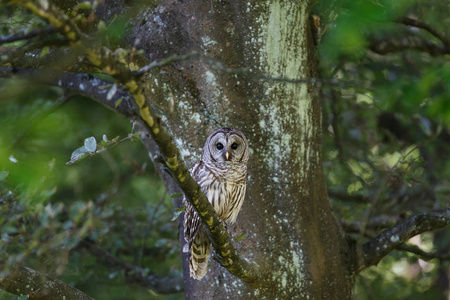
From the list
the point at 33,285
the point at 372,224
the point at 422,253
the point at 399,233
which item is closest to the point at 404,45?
the point at 372,224

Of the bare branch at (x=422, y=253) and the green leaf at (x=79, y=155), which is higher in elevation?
the green leaf at (x=79, y=155)

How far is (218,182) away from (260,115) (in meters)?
0.62

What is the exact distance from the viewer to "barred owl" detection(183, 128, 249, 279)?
307 cm

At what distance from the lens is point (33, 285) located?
247 cm

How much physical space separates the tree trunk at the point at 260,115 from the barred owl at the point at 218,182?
0.08m

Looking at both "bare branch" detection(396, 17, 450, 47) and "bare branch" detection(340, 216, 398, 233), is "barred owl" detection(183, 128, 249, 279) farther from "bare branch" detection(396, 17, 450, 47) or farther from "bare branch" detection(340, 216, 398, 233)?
"bare branch" detection(396, 17, 450, 47)

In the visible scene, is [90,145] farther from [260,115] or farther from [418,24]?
[418,24]

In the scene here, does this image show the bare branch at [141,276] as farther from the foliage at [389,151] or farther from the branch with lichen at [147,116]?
the branch with lichen at [147,116]

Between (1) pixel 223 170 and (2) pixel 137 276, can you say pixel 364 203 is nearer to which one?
A: (1) pixel 223 170

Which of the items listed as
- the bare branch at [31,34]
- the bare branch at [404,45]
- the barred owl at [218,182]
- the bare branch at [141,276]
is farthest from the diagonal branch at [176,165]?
the bare branch at [404,45]

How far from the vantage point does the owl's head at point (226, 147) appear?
306 centimetres

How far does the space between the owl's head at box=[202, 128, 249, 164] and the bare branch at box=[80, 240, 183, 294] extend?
1.27m

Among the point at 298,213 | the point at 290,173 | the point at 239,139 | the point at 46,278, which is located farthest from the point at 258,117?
the point at 46,278

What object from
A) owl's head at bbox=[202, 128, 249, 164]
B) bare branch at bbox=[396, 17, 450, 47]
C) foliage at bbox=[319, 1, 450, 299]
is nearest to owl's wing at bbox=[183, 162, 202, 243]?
owl's head at bbox=[202, 128, 249, 164]
